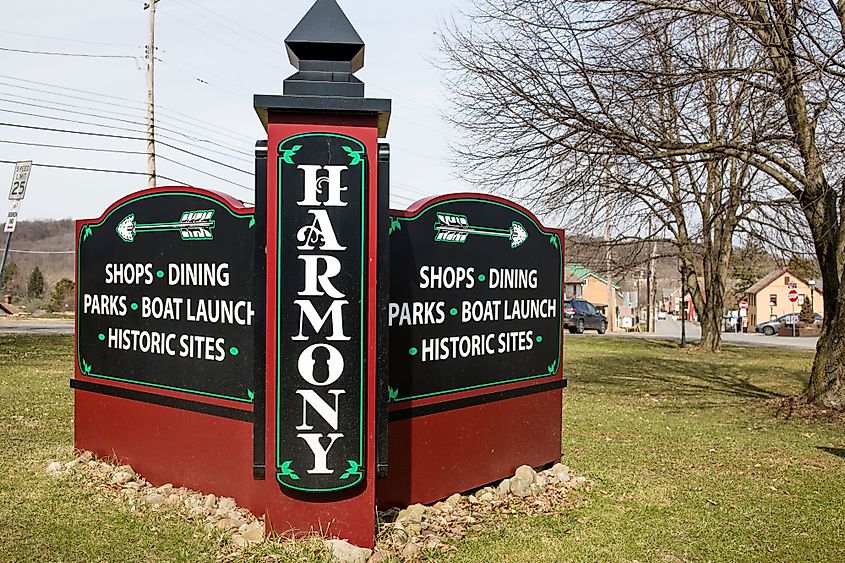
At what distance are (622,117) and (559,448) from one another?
6.52m

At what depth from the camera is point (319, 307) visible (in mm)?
5219

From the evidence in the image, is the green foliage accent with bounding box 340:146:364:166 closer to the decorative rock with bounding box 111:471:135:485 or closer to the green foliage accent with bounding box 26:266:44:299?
the decorative rock with bounding box 111:471:135:485

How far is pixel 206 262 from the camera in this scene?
250 inches

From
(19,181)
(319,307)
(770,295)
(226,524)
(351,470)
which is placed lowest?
(226,524)

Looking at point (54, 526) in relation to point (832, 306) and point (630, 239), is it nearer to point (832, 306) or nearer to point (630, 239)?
point (832, 306)

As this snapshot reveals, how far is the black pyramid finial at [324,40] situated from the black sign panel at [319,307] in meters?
0.56

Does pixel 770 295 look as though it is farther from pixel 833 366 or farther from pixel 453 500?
pixel 453 500

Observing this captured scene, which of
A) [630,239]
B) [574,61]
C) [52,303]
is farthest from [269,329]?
[52,303]

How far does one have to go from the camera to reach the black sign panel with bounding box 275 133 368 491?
17.1 feet

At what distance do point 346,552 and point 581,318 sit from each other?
1676 inches

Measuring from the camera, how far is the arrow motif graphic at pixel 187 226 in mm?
6348

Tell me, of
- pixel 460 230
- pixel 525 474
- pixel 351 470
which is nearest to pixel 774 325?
pixel 525 474

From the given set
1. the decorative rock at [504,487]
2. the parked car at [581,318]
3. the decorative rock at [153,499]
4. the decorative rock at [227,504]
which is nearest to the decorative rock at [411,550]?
the decorative rock at [227,504]

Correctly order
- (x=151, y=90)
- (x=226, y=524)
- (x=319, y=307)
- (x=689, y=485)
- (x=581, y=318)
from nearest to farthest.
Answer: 1. (x=319, y=307)
2. (x=226, y=524)
3. (x=689, y=485)
4. (x=151, y=90)
5. (x=581, y=318)
